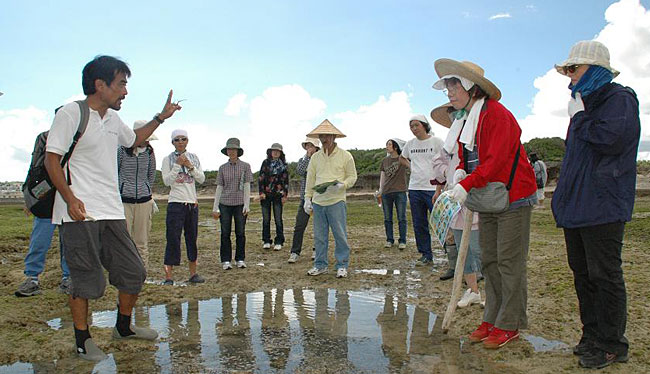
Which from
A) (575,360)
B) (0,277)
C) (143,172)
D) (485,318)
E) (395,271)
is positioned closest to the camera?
(575,360)

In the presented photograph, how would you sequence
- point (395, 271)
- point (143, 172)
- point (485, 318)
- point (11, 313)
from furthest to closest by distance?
point (395, 271), point (143, 172), point (11, 313), point (485, 318)

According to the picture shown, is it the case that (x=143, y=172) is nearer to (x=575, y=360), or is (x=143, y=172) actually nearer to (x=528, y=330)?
(x=528, y=330)

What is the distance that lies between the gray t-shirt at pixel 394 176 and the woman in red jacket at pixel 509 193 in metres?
4.67

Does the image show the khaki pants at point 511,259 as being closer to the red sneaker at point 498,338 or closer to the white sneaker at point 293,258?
the red sneaker at point 498,338

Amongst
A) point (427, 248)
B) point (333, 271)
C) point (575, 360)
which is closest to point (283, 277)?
point (333, 271)

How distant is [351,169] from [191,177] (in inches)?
80.4

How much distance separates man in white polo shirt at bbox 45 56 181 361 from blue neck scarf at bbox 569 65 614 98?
3252mm

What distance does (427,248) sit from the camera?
7504 mm

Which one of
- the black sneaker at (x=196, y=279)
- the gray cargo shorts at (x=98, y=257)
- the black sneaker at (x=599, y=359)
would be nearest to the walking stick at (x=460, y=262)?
the black sneaker at (x=599, y=359)

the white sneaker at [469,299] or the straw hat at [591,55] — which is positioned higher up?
the straw hat at [591,55]

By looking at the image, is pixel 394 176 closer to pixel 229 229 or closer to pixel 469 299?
pixel 229 229

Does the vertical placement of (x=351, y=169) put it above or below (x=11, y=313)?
above

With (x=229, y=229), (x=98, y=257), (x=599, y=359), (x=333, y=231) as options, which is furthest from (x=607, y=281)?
(x=229, y=229)

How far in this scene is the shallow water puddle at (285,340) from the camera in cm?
357
